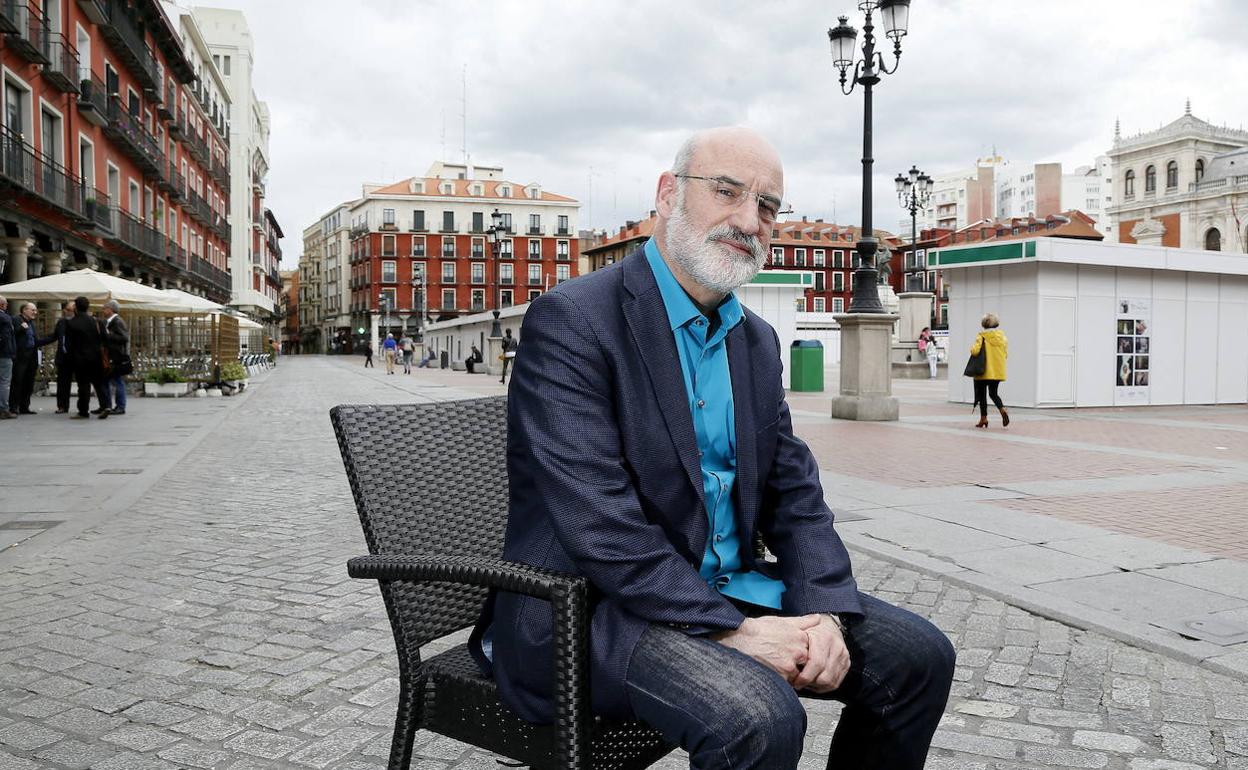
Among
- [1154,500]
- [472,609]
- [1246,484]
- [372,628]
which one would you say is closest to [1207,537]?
[1154,500]

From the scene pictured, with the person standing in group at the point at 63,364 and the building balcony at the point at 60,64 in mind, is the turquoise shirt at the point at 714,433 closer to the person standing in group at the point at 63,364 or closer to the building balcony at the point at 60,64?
the person standing in group at the point at 63,364

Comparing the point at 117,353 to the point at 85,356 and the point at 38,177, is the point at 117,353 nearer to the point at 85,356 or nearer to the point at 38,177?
the point at 85,356

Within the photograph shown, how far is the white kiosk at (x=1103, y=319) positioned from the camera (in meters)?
17.9

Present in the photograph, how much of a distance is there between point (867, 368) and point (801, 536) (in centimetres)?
1302

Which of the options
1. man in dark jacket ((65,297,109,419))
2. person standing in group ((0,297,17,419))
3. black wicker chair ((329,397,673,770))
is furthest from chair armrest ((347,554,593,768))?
man in dark jacket ((65,297,109,419))

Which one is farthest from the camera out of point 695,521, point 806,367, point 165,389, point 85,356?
point 806,367

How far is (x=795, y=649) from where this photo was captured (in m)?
1.82

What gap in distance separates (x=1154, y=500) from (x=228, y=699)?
257 inches

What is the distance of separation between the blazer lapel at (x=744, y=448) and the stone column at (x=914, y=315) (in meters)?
32.0

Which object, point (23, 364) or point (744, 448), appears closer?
point (744, 448)

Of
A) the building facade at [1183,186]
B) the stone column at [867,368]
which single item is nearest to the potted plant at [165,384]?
the stone column at [867,368]

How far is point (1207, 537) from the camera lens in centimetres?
590

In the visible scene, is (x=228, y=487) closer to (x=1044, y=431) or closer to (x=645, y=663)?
(x=645, y=663)

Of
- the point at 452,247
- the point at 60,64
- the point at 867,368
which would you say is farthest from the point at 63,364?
the point at 452,247
